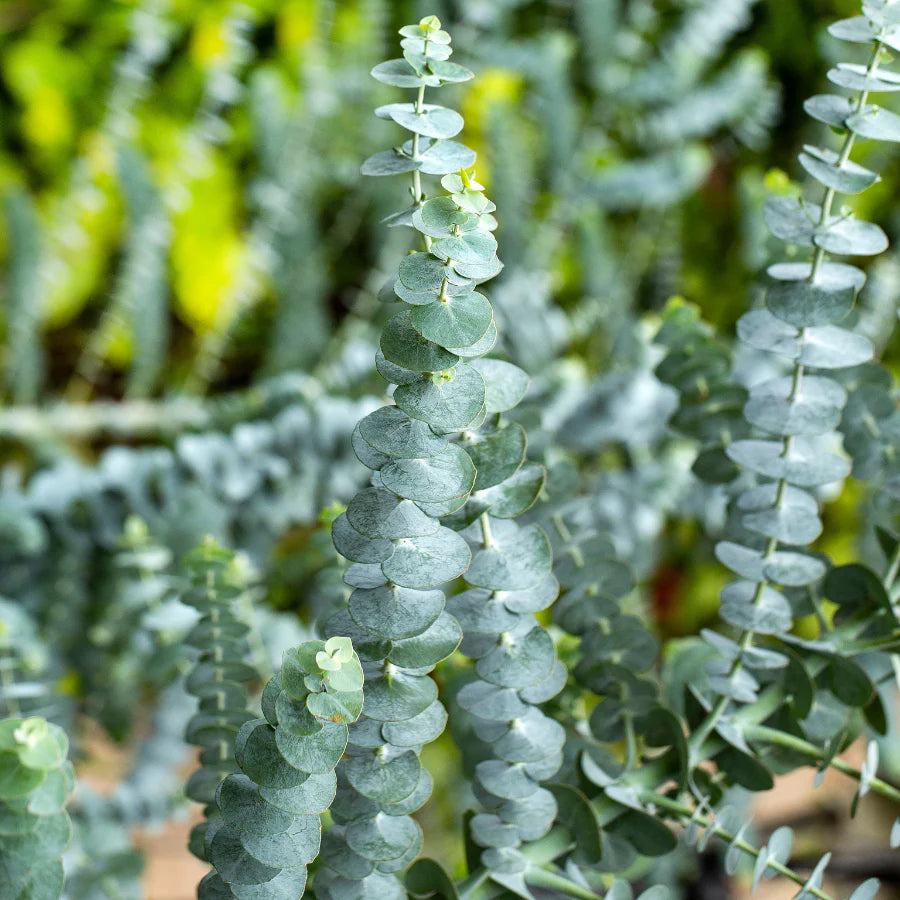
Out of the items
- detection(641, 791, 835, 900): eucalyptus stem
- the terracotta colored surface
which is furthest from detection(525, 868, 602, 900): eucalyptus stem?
the terracotta colored surface

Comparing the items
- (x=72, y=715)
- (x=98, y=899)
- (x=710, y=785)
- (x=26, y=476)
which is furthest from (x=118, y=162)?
(x=710, y=785)

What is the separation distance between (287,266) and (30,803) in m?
1.02

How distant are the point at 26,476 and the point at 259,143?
1.53 ft

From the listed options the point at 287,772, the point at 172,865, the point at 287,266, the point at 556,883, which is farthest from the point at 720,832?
the point at 172,865

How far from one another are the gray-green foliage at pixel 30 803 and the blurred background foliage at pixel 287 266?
11.4 inches

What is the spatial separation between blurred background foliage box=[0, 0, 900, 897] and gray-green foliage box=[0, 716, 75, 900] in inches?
11.4

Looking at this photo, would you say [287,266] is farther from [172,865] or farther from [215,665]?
[215,665]

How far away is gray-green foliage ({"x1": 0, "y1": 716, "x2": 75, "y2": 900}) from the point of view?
23 cm

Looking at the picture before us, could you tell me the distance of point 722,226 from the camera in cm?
160

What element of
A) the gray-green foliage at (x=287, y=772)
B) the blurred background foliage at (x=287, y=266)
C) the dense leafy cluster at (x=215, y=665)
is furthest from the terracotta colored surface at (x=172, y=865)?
the gray-green foliage at (x=287, y=772)

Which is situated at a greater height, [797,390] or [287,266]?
[797,390]

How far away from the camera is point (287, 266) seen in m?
1.19

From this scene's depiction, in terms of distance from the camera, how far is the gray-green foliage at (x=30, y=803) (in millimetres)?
225

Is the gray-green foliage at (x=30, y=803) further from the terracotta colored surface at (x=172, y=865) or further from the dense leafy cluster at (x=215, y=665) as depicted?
the terracotta colored surface at (x=172, y=865)
